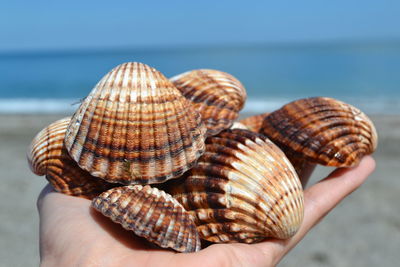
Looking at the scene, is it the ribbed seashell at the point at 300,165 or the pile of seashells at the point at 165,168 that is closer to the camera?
the pile of seashells at the point at 165,168

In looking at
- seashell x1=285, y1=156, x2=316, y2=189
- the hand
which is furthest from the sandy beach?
the hand

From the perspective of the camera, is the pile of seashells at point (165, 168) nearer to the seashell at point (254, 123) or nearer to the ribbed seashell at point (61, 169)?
the ribbed seashell at point (61, 169)

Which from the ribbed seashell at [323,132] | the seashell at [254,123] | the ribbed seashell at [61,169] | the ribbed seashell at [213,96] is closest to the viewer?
the ribbed seashell at [61,169]

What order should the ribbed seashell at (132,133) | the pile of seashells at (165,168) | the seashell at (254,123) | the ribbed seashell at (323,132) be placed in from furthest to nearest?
the seashell at (254,123)
the ribbed seashell at (323,132)
the ribbed seashell at (132,133)
the pile of seashells at (165,168)

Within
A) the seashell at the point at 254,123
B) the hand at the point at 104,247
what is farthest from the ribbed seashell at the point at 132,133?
the seashell at the point at 254,123

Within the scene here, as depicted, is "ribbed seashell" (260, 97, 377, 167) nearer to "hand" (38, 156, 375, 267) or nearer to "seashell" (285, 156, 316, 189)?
"seashell" (285, 156, 316, 189)

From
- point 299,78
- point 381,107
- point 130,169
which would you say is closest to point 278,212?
point 130,169

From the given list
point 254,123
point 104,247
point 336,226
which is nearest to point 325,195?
point 254,123

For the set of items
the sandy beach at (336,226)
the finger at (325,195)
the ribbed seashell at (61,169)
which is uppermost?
the ribbed seashell at (61,169)
